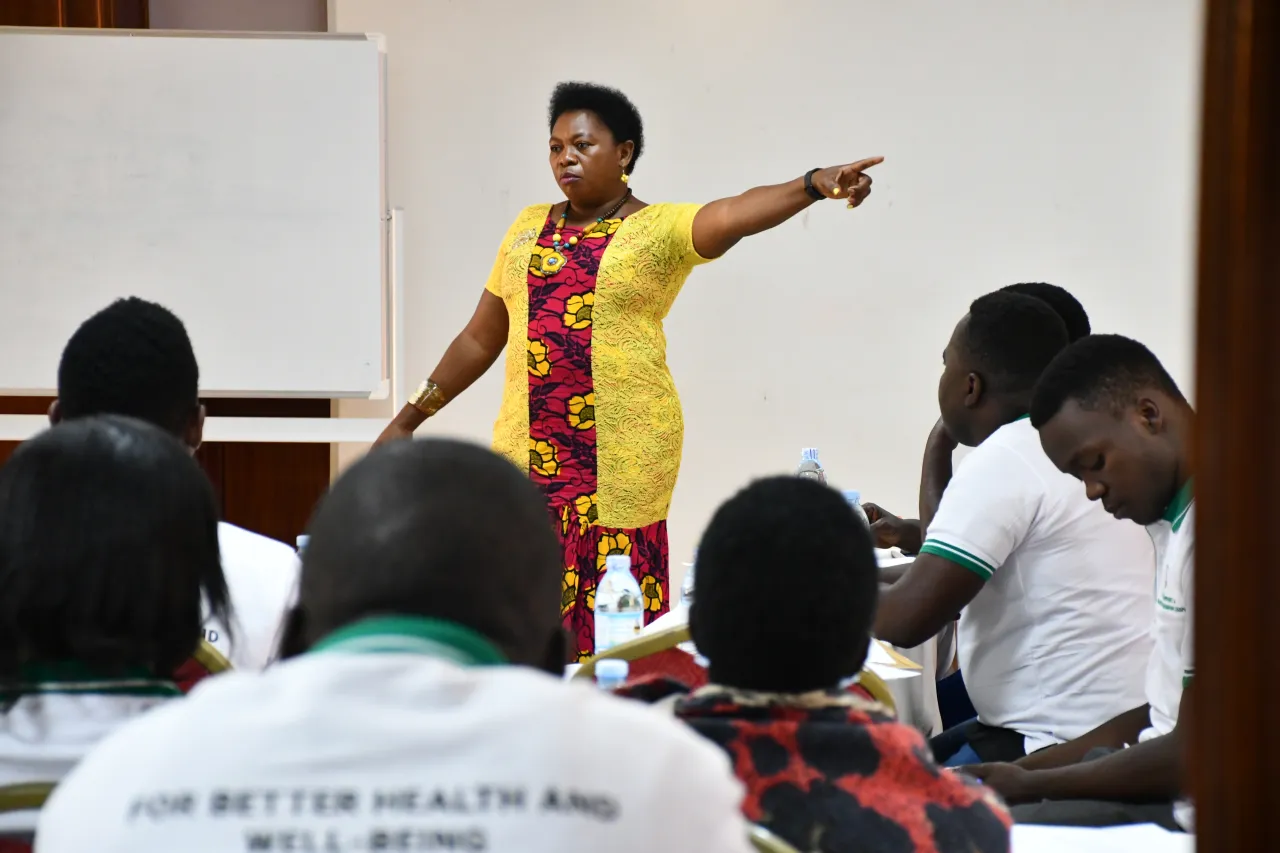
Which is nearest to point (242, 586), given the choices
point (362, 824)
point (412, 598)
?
point (412, 598)

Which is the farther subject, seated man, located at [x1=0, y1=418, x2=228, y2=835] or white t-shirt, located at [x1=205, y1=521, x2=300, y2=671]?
white t-shirt, located at [x1=205, y1=521, x2=300, y2=671]

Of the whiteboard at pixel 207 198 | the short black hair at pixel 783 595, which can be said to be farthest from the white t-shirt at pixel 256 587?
the whiteboard at pixel 207 198

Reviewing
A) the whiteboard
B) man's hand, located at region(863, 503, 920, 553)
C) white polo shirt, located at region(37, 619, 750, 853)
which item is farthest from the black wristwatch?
white polo shirt, located at region(37, 619, 750, 853)

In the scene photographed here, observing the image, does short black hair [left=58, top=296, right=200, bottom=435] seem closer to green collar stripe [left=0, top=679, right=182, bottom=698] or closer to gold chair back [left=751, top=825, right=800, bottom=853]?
green collar stripe [left=0, top=679, right=182, bottom=698]

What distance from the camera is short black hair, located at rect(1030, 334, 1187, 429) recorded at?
6.24ft

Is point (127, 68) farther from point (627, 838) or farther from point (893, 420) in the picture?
point (627, 838)

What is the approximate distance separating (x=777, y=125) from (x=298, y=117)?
5.46 feet

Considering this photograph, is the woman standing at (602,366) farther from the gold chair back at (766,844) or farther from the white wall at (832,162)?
the gold chair back at (766,844)

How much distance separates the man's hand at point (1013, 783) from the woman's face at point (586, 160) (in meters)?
1.95

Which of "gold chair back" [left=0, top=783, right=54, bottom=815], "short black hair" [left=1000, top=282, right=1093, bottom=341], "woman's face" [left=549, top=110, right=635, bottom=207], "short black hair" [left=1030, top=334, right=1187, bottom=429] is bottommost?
"gold chair back" [left=0, top=783, right=54, bottom=815]

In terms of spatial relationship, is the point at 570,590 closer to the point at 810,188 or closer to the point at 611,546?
the point at 611,546

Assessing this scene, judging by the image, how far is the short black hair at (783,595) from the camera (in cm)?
108

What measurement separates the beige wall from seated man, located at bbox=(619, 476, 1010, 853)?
4.08 m

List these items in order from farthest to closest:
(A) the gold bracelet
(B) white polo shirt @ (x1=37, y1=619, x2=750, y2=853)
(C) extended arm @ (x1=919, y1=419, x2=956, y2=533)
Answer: (A) the gold bracelet, (C) extended arm @ (x1=919, y1=419, x2=956, y2=533), (B) white polo shirt @ (x1=37, y1=619, x2=750, y2=853)
